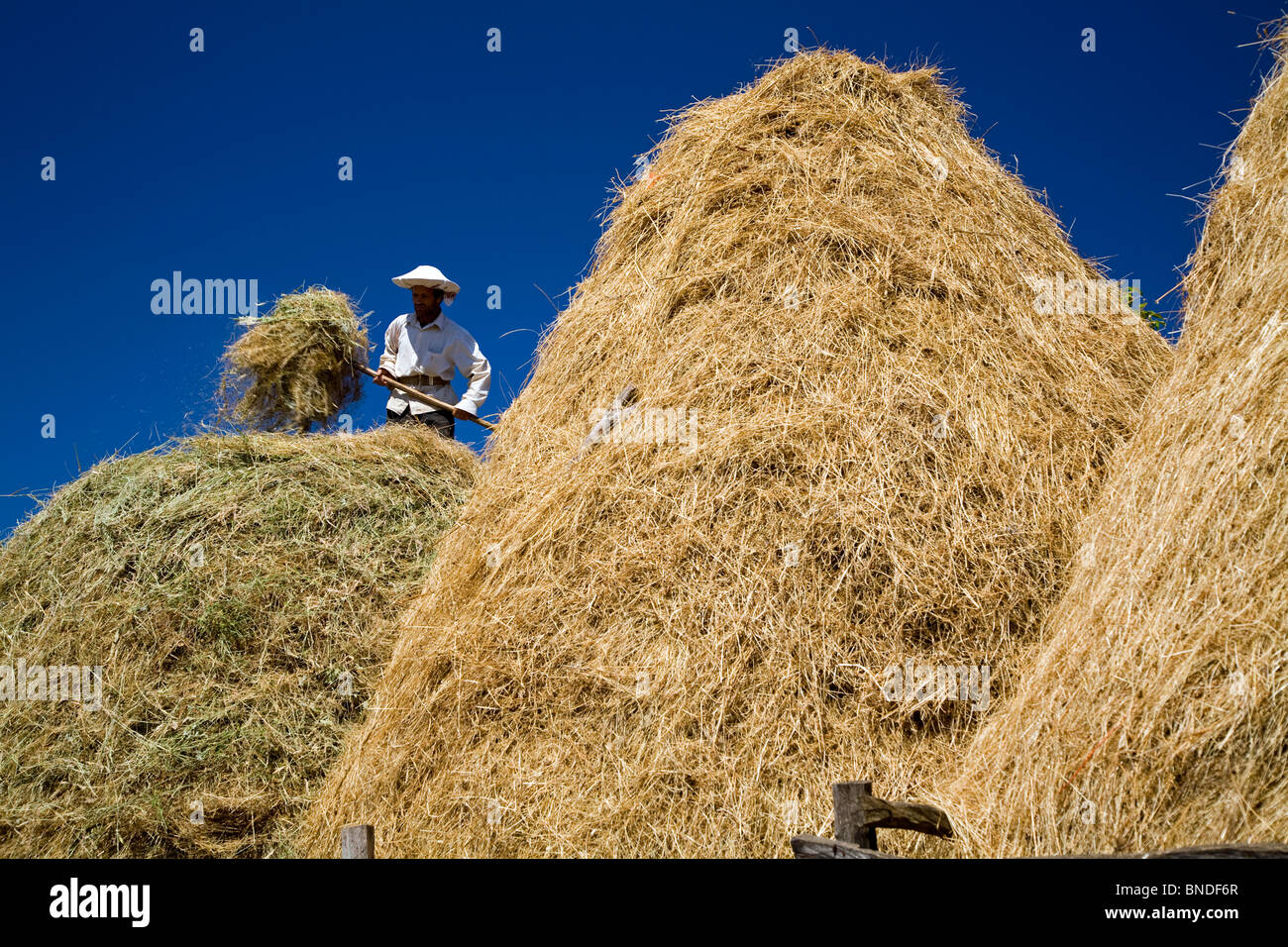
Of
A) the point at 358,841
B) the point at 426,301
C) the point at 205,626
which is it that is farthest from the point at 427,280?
the point at 358,841

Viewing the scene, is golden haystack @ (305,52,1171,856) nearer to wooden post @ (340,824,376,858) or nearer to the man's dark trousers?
wooden post @ (340,824,376,858)

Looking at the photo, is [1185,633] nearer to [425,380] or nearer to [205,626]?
[205,626]

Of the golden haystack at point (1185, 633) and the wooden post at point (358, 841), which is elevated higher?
the golden haystack at point (1185, 633)

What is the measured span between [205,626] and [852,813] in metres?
5.10

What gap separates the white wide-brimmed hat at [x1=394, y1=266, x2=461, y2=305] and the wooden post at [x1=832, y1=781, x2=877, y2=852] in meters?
6.76

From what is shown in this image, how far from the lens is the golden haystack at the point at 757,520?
17.9 ft

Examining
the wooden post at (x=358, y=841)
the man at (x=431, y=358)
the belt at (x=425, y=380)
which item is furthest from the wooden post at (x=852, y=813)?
the belt at (x=425, y=380)

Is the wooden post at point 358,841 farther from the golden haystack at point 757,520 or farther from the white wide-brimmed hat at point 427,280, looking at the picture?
A: the white wide-brimmed hat at point 427,280

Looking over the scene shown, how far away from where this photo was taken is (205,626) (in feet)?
24.3

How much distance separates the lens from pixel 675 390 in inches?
265

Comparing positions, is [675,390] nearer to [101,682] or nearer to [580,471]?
[580,471]

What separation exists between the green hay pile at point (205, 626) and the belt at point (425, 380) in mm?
1048

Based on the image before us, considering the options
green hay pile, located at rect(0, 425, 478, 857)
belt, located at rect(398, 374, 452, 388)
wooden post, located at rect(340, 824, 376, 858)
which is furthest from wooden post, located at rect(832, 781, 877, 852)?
belt, located at rect(398, 374, 452, 388)

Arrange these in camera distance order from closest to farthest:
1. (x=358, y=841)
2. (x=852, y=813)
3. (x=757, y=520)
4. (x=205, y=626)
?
(x=852, y=813)
(x=358, y=841)
(x=757, y=520)
(x=205, y=626)
